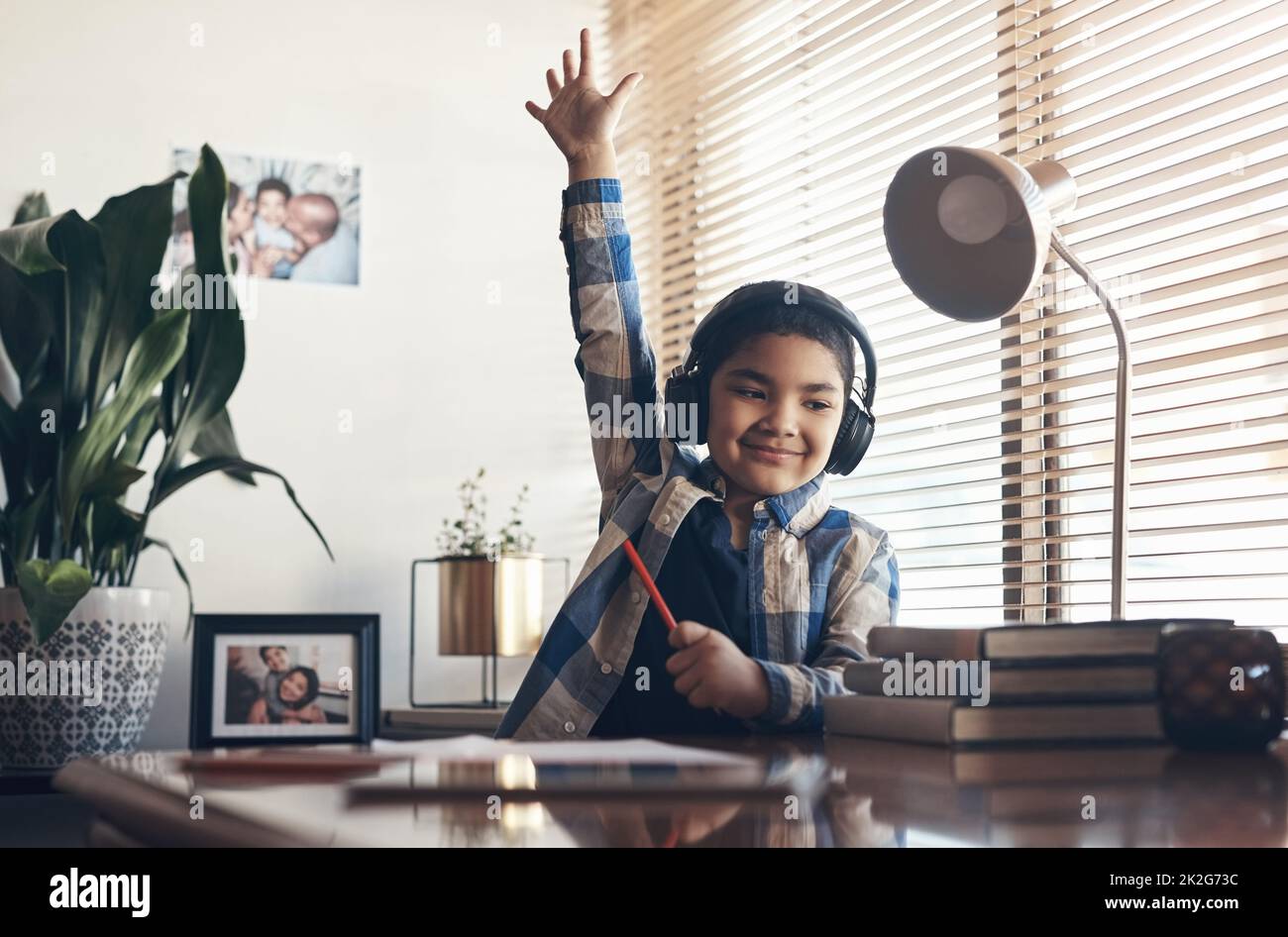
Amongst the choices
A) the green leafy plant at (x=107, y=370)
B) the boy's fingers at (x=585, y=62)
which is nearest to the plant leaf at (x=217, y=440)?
the green leafy plant at (x=107, y=370)

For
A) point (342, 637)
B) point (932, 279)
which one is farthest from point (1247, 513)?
point (342, 637)

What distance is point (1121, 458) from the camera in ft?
3.30

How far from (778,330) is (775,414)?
0.09 metres

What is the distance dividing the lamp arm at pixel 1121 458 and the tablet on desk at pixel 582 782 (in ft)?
1.46

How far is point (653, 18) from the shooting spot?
2811mm

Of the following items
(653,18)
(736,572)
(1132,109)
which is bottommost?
(736,572)

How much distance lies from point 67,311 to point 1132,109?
1546 millimetres

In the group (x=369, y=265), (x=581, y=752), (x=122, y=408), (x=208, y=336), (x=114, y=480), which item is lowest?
(x=581, y=752)

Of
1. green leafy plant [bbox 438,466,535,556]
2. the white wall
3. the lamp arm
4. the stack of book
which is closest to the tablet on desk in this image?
the stack of book

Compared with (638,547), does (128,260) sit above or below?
above

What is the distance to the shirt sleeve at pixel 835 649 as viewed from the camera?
1015 millimetres

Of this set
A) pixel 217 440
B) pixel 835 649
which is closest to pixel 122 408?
pixel 217 440

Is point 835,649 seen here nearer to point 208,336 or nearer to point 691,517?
point 691,517
